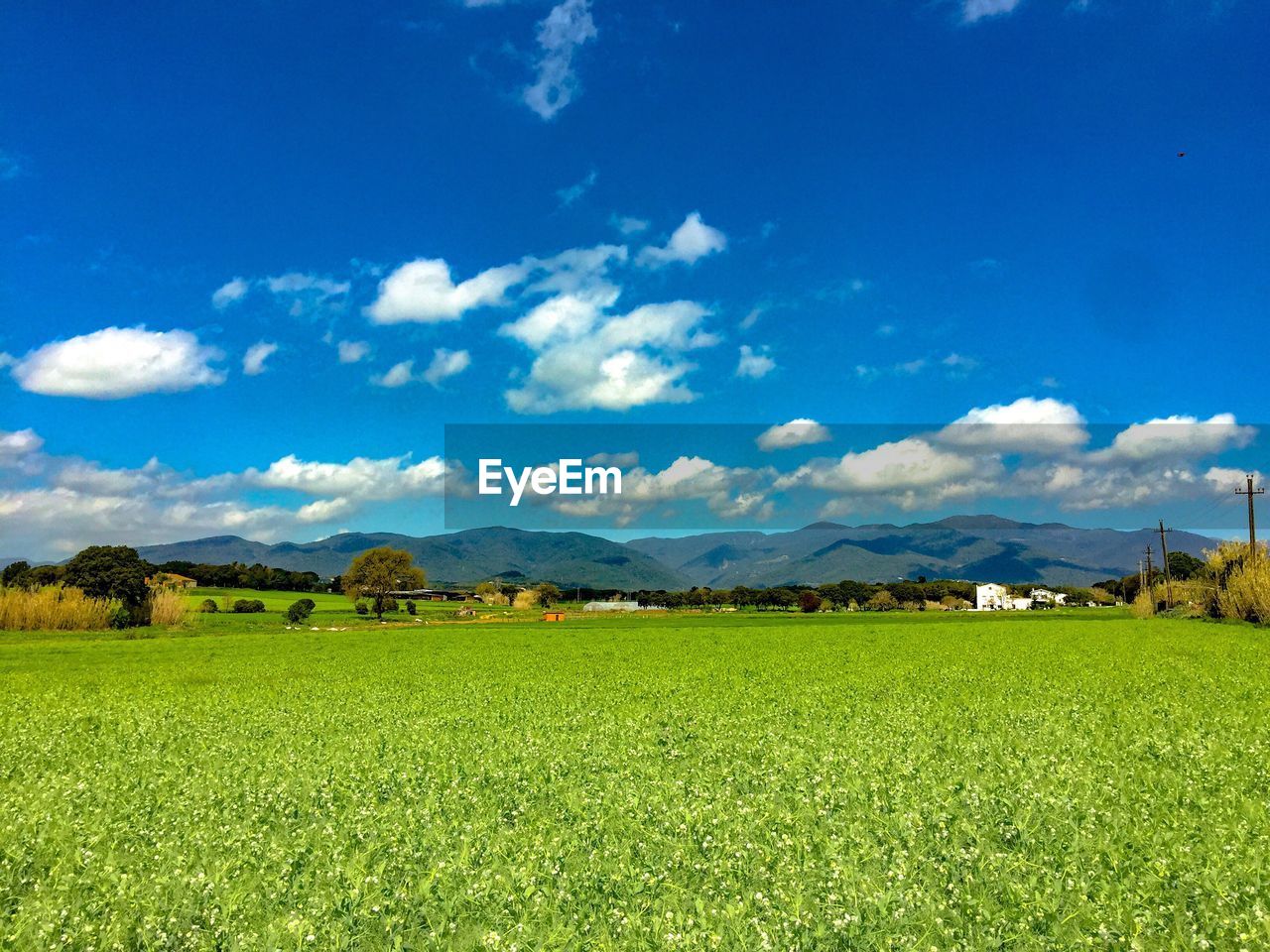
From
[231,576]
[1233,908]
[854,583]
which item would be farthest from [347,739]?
[854,583]

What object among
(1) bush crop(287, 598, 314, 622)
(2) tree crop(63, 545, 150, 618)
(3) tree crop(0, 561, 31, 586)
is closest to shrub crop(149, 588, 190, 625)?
(2) tree crop(63, 545, 150, 618)

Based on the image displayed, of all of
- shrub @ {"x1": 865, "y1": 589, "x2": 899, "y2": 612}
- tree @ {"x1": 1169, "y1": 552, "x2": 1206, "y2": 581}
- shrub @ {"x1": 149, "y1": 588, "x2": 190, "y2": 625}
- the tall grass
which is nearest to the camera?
the tall grass

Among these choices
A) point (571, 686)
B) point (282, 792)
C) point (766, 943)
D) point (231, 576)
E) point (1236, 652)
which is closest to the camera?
point (766, 943)

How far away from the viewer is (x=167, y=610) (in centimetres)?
6303

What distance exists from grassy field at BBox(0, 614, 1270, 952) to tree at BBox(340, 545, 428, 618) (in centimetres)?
7745

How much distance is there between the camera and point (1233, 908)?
6.95 metres

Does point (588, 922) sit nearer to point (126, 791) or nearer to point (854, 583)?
point (126, 791)

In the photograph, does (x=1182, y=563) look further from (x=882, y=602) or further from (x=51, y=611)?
(x=51, y=611)

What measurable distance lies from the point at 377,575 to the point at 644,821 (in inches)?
3749

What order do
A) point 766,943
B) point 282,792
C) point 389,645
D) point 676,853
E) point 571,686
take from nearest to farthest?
point 766,943, point 676,853, point 282,792, point 571,686, point 389,645

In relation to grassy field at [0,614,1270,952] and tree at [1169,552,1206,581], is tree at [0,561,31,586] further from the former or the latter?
tree at [1169,552,1206,581]

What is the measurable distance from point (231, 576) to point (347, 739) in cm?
12566

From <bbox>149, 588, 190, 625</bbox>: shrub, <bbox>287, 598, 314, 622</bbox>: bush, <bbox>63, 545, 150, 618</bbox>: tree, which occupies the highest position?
<bbox>63, 545, 150, 618</bbox>: tree

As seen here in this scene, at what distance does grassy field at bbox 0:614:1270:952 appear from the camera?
6.84 metres
